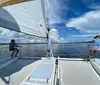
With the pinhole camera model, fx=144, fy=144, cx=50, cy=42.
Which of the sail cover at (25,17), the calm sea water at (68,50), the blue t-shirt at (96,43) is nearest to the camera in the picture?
the sail cover at (25,17)

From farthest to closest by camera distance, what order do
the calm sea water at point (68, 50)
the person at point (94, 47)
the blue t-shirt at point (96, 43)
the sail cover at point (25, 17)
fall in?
the calm sea water at point (68, 50) → the blue t-shirt at point (96, 43) → the person at point (94, 47) → the sail cover at point (25, 17)

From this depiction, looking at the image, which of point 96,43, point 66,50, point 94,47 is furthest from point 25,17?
point 66,50

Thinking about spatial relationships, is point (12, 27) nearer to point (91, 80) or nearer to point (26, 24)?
point (26, 24)

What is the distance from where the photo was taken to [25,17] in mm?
4113

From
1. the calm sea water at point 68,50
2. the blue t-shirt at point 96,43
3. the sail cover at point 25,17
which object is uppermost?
the sail cover at point 25,17

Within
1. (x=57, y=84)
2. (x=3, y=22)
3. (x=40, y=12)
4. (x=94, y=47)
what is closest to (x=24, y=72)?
(x=57, y=84)

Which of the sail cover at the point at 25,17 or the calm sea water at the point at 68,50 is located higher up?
the sail cover at the point at 25,17

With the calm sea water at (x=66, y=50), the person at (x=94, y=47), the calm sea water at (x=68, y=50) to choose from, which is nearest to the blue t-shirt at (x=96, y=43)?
the person at (x=94, y=47)

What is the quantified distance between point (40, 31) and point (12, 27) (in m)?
1.47

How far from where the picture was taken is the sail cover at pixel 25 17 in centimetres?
345

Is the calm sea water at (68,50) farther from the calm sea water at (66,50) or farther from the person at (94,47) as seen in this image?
the person at (94,47)

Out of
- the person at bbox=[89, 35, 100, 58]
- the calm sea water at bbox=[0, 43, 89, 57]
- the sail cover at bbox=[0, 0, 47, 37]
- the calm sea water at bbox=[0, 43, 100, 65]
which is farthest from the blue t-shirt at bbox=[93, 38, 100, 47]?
the sail cover at bbox=[0, 0, 47, 37]

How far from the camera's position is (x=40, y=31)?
485 centimetres

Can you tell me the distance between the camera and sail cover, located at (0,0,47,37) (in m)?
3.45
